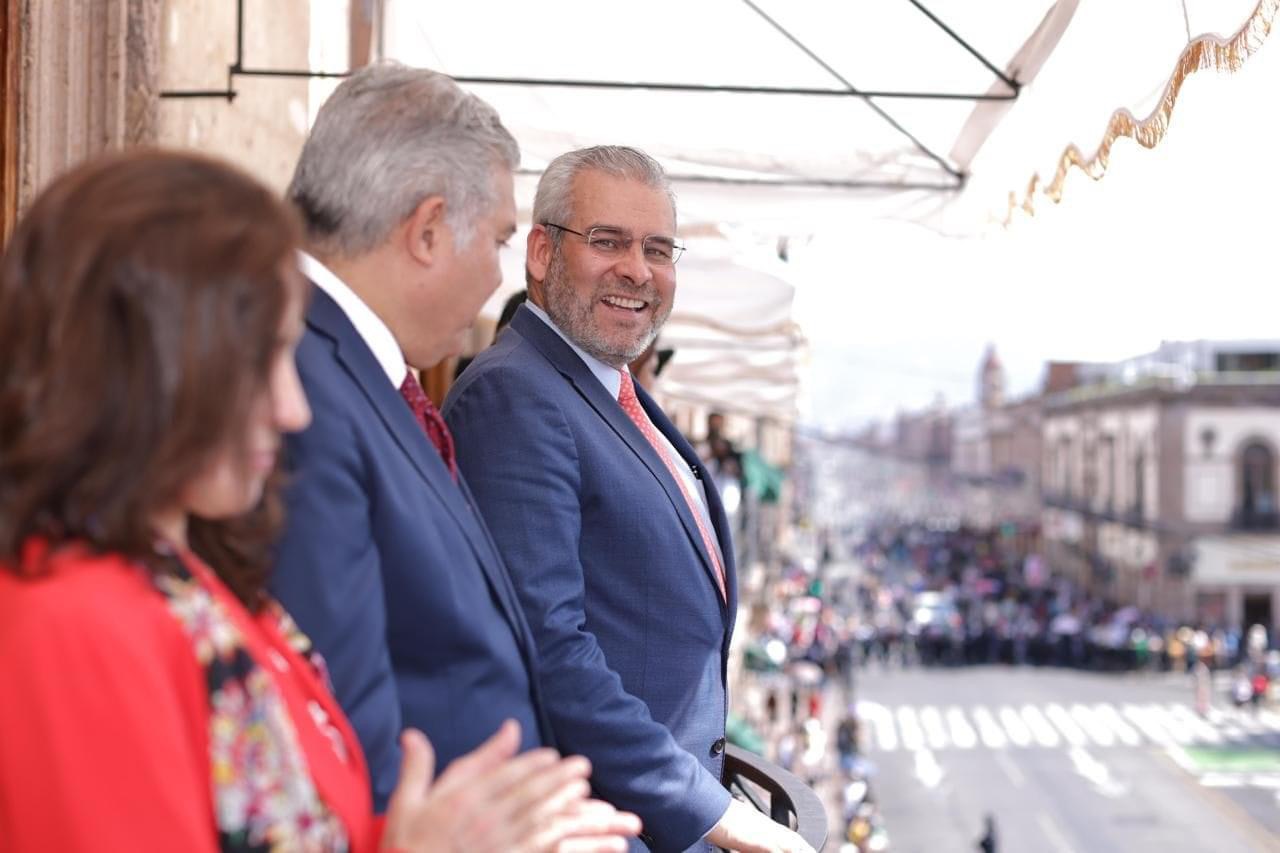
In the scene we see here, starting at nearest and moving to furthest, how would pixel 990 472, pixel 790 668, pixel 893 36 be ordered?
pixel 893 36 < pixel 790 668 < pixel 990 472

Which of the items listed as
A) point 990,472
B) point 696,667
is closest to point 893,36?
point 696,667

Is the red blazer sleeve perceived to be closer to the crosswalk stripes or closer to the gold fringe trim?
the gold fringe trim

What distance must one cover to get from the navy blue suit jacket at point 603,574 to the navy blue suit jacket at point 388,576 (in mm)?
197

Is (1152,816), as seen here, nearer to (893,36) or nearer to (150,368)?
(893,36)

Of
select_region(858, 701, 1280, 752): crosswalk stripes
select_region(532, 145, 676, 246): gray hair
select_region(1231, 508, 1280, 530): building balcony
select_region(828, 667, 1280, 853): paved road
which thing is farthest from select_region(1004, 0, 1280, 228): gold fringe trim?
select_region(1231, 508, 1280, 530): building balcony

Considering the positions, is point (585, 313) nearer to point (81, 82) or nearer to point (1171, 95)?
point (1171, 95)

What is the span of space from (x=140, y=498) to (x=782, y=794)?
1.87 m

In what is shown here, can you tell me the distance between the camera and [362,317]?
5.17 ft

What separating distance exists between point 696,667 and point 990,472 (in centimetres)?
9861

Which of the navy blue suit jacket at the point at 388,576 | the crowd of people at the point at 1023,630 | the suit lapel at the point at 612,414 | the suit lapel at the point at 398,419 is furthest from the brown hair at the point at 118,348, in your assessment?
the crowd of people at the point at 1023,630

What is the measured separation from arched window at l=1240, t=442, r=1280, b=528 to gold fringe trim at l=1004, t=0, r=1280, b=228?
164 feet

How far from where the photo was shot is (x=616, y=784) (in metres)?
1.92

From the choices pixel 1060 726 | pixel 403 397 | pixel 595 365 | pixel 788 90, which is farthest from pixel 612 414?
pixel 1060 726

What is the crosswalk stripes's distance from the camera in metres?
27.5
